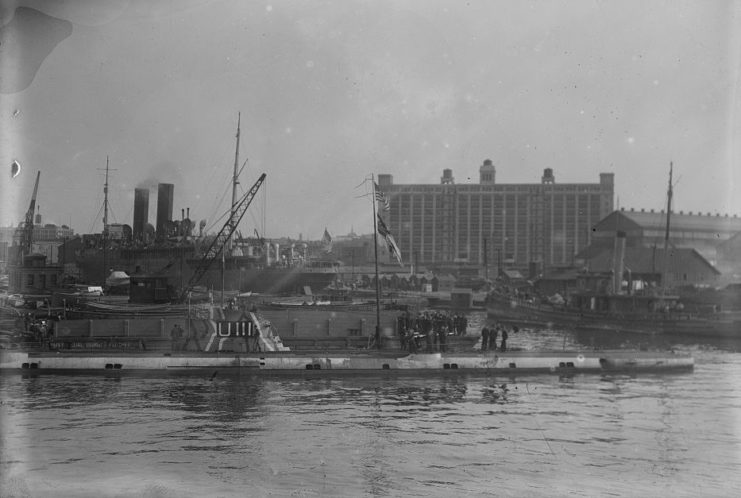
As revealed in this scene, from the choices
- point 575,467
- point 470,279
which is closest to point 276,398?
point 575,467

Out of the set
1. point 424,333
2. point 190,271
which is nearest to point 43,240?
point 190,271

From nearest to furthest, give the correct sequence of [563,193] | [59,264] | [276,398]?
[276,398] → [59,264] → [563,193]

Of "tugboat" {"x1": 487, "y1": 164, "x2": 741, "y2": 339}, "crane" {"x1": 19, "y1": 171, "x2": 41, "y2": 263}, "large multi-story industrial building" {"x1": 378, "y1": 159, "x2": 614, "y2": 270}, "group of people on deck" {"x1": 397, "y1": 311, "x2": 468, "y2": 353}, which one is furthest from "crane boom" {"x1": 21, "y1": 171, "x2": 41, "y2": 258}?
"large multi-story industrial building" {"x1": 378, "y1": 159, "x2": 614, "y2": 270}

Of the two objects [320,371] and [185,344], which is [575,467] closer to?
[320,371]

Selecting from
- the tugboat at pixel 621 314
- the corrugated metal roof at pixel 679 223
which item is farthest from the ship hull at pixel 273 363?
the corrugated metal roof at pixel 679 223

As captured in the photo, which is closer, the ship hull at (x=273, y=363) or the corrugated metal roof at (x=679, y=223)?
the ship hull at (x=273, y=363)

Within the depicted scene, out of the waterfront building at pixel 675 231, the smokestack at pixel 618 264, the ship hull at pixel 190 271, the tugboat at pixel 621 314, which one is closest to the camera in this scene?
the ship hull at pixel 190 271

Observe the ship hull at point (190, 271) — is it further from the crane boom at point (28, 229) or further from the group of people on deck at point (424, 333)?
the group of people on deck at point (424, 333)
